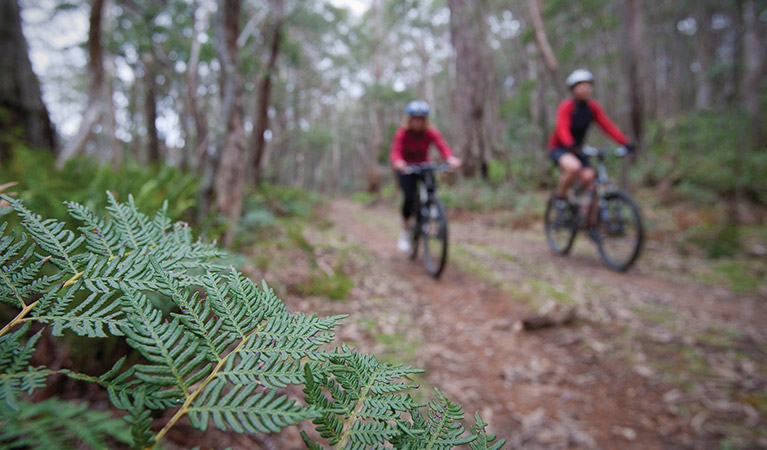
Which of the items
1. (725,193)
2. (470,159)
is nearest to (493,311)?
(725,193)

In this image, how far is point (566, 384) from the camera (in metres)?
2.20

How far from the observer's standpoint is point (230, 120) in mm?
3738

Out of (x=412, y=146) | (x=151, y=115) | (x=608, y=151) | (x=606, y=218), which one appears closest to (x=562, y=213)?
(x=606, y=218)

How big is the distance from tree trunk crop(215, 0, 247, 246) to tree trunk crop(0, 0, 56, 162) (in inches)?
59.9

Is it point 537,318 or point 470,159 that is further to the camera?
point 470,159

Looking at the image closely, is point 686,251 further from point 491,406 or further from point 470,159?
point 470,159

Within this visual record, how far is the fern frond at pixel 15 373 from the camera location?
35 cm

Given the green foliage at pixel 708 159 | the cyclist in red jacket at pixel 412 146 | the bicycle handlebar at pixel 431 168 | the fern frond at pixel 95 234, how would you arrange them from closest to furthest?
the fern frond at pixel 95 234 < the bicycle handlebar at pixel 431 168 < the cyclist in red jacket at pixel 412 146 < the green foliage at pixel 708 159

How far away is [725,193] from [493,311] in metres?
6.55

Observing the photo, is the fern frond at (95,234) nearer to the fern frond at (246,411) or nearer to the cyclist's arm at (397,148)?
Result: the fern frond at (246,411)

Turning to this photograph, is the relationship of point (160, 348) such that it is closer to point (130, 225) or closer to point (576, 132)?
point (130, 225)

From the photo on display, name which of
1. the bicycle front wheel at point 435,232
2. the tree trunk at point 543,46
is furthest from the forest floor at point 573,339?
the tree trunk at point 543,46

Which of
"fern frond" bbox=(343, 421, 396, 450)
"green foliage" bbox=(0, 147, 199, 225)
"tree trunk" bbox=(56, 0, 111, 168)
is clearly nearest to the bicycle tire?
"green foliage" bbox=(0, 147, 199, 225)

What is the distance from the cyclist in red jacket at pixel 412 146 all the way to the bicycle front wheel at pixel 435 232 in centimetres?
41
